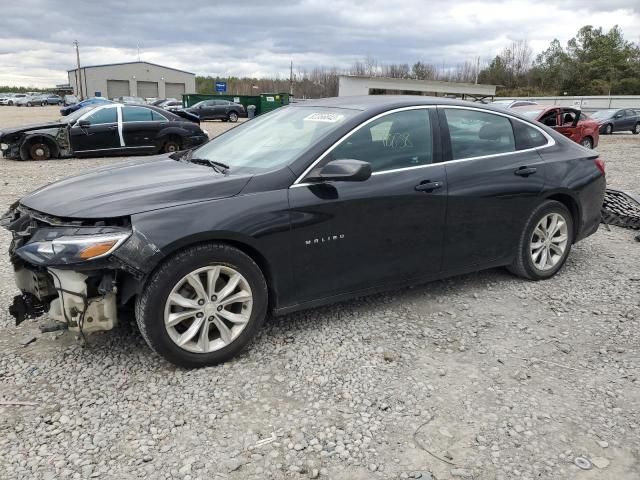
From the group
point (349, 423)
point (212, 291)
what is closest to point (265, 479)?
point (349, 423)

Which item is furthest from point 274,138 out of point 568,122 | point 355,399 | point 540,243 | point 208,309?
point 568,122

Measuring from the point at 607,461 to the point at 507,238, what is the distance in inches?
86.8

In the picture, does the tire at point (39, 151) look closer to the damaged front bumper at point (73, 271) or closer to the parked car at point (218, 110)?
the damaged front bumper at point (73, 271)

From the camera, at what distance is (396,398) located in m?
2.95

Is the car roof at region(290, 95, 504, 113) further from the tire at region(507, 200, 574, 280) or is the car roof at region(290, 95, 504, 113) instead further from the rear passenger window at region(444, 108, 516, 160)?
the tire at region(507, 200, 574, 280)

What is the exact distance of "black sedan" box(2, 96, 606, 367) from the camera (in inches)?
117

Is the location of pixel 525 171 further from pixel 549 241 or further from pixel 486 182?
pixel 549 241

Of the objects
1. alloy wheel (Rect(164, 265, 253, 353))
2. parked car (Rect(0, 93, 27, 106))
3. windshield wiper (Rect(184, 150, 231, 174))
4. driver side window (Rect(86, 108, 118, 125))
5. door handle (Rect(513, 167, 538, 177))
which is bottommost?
alloy wheel (Rect(164, 265, 253, 353))

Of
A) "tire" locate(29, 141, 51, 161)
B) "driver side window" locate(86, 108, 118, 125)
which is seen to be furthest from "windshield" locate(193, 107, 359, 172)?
"tire" locate(29, 141, 51, 161)

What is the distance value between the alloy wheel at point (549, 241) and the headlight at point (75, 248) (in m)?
3.36

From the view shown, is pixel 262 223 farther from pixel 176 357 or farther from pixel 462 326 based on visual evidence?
pixel 462 326

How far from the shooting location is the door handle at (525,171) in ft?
14.3

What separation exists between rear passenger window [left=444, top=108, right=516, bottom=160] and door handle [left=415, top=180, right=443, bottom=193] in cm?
32

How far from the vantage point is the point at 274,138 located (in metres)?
3.90
